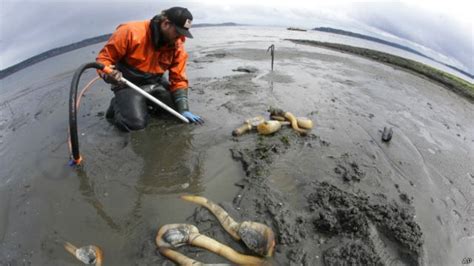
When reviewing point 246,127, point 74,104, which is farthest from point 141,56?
point 246,127

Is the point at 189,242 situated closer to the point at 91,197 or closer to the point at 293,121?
the point at 91,197

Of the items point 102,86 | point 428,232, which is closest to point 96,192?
point 428,232

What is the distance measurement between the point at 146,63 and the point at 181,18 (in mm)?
1441

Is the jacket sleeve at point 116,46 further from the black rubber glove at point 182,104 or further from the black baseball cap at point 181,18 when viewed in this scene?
the black rubber glove at point 182,104

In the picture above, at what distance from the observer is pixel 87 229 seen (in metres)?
3.77

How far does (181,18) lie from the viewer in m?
5.49

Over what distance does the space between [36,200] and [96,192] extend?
84 cm

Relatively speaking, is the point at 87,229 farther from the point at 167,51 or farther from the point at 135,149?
the point at 167,51

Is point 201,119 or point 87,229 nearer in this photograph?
point 87,229

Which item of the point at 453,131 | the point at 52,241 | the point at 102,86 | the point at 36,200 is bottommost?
the point at 102,86

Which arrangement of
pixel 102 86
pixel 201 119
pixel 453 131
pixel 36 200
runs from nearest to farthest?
pixel 36 200 → pixel 201 119 → pixel 453 131 → pixel 102 86

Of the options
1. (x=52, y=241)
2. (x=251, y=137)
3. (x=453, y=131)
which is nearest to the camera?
(x=52, y=241)

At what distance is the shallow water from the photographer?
3785 millimetres

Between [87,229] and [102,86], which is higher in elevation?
[87,229]
